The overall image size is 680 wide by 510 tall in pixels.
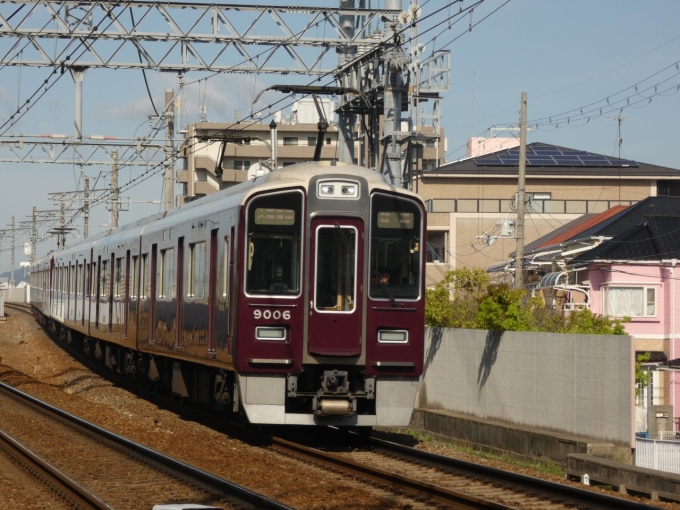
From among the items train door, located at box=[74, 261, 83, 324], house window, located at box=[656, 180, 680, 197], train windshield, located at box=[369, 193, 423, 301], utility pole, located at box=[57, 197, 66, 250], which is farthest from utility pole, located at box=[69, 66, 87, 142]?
house window, located at box=[656, 180, 680, 197]

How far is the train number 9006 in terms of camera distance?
11773 millimetres

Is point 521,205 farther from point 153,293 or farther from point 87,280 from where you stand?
point 87,280

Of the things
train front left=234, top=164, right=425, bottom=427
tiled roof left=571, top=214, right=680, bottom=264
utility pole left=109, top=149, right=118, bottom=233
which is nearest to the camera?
train front left=234, top=164, right=425, bottom=427

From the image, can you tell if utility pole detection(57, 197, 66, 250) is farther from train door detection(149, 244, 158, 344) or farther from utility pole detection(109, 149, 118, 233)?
train door detection(149, 244, 158, 344)

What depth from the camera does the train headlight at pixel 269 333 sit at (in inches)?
464

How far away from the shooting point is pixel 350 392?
11.9 metres

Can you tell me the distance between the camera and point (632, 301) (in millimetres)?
28906

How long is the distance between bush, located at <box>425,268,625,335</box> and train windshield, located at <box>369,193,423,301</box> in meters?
2.74

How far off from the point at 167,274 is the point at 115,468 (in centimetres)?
575

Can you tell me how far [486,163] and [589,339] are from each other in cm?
4021

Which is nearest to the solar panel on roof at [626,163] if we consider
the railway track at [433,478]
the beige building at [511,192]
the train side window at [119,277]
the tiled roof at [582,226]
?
the beige building at [511,192]

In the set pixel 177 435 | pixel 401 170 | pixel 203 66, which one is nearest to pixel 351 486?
pixel 177 435

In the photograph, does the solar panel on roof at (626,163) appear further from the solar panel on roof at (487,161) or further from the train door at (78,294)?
the train door at (78,294)

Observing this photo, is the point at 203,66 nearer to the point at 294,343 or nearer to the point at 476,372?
the point at 476,372
